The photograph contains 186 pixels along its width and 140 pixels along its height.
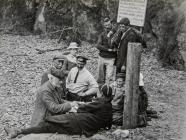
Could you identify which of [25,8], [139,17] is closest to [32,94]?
[139,17]

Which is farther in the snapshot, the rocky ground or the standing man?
the standing man

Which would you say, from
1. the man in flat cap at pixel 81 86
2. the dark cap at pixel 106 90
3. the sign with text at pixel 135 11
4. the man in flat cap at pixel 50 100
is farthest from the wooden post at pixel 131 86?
the sign with text at pixel 135 11

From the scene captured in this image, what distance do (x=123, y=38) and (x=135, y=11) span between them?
1.17 meters

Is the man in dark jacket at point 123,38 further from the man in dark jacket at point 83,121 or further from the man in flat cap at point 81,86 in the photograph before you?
the man in dark jacket at point 83,121

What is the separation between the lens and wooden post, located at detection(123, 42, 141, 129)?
28.8ft

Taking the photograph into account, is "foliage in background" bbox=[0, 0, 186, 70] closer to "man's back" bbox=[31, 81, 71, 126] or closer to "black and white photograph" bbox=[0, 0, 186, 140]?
"black and white photograph" bbox=[0, 0, 186, 140]

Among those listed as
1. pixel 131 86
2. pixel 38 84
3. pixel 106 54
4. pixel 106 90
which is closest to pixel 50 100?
pixel 106 90

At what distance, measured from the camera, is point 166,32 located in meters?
17.2

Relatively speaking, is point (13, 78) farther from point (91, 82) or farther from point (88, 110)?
point (88, 110)

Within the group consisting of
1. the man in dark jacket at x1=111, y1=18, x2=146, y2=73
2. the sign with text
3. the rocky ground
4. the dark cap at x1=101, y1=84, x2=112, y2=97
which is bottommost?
the rocky ground

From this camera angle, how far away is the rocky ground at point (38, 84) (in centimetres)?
950

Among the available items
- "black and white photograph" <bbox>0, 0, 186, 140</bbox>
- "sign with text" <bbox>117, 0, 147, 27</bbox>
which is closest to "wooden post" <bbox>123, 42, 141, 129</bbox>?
"black and white photograph" <bbox>0, 0, 186, 140</bbox>

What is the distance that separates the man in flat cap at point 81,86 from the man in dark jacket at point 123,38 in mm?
1904

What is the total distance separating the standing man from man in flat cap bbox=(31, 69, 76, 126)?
3.41 m
